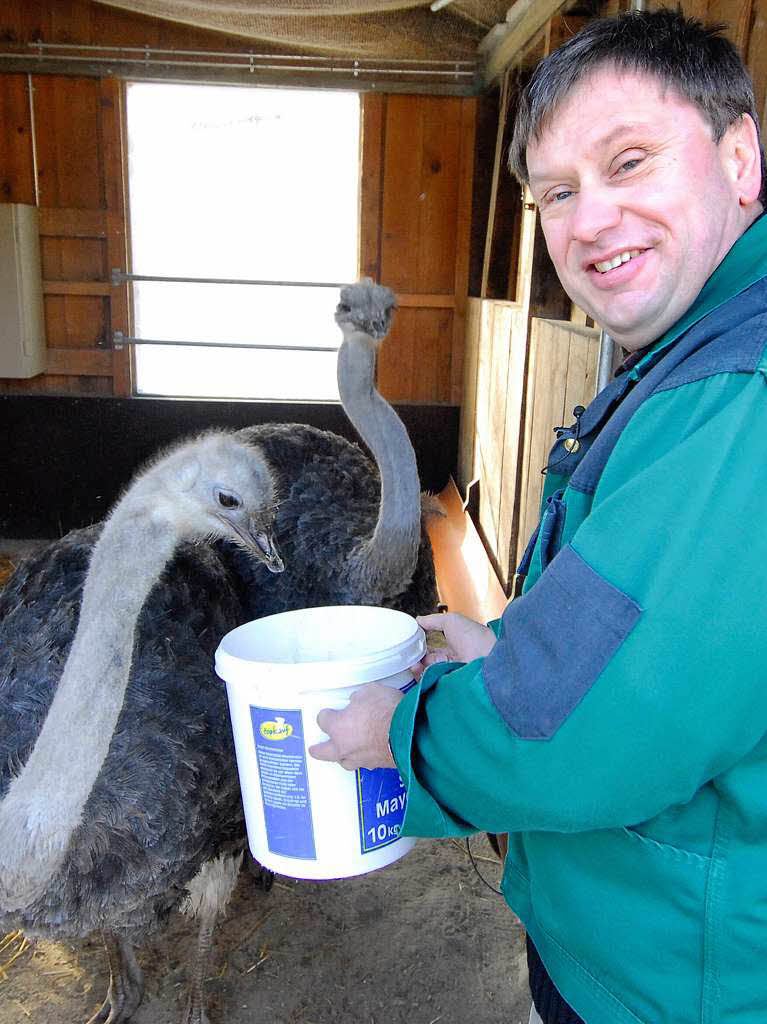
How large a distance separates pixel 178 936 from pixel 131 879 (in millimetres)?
1053

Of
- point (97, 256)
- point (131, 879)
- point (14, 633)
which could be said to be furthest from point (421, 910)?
point (97, 256)

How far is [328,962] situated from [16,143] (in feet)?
18.1

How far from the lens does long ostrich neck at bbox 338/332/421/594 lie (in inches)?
119

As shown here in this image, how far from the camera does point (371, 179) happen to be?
621 cm

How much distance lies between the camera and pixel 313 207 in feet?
21.3

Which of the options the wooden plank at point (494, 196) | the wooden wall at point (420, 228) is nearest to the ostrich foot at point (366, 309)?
the wooden plank at point (494, 196)

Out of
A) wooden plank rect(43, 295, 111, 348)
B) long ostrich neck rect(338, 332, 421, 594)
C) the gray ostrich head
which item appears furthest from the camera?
wooden plank rect(43, 295, 111, 348)

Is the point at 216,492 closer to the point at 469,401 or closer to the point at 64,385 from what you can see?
the point at 469,401

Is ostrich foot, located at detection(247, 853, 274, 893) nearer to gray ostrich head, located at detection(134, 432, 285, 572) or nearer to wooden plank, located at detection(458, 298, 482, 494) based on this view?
gray ostrich head, located at detection(134, 432, 285, 572)

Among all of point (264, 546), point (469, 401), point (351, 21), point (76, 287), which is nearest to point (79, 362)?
point (76, 287)

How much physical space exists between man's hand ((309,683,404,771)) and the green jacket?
127 millimetres

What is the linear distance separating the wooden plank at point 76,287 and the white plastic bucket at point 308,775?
5383 mm

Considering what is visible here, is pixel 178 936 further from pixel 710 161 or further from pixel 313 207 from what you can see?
pixel 313 207

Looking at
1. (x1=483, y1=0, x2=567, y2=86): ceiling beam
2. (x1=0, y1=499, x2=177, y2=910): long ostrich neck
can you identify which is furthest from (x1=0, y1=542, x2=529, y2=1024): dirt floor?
(x1=483, y1=0, x2=567, y2=86): ceiling beam
